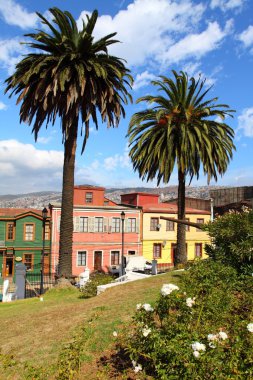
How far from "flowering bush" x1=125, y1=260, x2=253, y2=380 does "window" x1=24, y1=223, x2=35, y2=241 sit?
3138 cm

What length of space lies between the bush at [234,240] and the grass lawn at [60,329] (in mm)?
2730

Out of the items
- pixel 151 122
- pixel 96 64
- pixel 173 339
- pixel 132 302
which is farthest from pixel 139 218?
pixel 173 339

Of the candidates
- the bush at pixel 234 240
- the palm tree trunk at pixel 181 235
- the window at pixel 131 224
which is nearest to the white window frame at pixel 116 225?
the window at pixel 131 224

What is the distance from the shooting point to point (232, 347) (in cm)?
517

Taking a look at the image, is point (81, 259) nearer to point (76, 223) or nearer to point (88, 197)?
point (76, 223)

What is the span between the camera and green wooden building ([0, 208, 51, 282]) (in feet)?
120

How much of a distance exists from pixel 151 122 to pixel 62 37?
7.76 metres

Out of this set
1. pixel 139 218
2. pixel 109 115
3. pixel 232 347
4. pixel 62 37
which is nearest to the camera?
pixel 232 347

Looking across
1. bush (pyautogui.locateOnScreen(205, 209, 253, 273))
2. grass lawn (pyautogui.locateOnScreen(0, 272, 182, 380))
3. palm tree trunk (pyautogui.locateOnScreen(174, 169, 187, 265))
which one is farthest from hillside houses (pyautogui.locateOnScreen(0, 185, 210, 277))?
bush (pyautogui.locateOnScreen(205, 209, 253, 273))

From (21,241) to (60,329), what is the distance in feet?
97.3

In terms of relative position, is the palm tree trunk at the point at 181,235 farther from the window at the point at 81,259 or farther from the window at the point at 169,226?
the window at the point at 169,226

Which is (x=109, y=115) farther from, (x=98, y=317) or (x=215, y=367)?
(x=215, y=367)

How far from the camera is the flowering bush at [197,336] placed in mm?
4762

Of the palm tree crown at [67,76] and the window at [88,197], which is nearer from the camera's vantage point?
the palm tree crown at [67,76]
